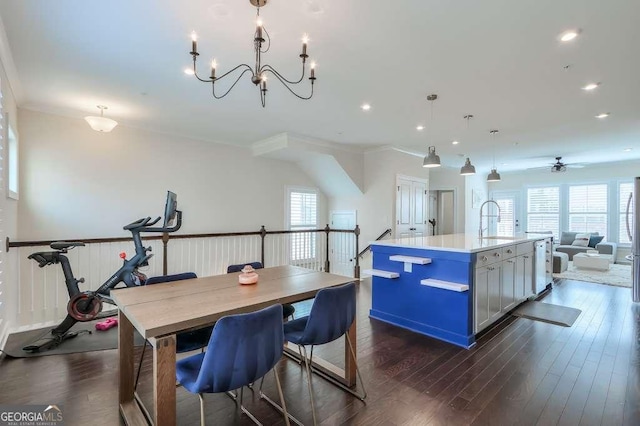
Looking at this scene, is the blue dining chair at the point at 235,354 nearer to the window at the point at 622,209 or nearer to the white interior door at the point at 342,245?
the white interior door at the point at 342,245

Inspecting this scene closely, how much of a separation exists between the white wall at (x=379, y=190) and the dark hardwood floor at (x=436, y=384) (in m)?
3.29

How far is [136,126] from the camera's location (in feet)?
16.0

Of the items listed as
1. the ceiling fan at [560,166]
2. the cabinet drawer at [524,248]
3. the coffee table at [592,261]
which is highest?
the ceiling fan at [560,166]

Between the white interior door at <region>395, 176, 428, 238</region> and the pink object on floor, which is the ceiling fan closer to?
the white interior door at <region>395, 176, 428, 238</region>

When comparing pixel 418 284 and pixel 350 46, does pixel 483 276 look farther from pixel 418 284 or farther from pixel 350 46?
pixel 350 46

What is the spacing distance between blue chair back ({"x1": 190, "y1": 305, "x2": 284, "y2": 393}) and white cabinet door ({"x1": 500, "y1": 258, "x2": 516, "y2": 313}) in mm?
3346

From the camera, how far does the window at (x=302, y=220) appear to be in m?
6.91

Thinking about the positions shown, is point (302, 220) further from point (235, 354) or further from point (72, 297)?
point (235, 354)

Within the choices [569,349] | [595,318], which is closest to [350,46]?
[569,349]

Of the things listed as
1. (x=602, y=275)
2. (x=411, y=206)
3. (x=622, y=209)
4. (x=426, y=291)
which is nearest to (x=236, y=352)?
(x=426, y=291)

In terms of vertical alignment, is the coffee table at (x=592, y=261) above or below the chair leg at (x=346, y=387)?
above

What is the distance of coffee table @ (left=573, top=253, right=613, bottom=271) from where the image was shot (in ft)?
22.8

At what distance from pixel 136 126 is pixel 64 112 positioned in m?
0.88

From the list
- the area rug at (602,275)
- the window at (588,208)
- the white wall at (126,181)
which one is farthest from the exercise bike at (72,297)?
the window at (588,208)
